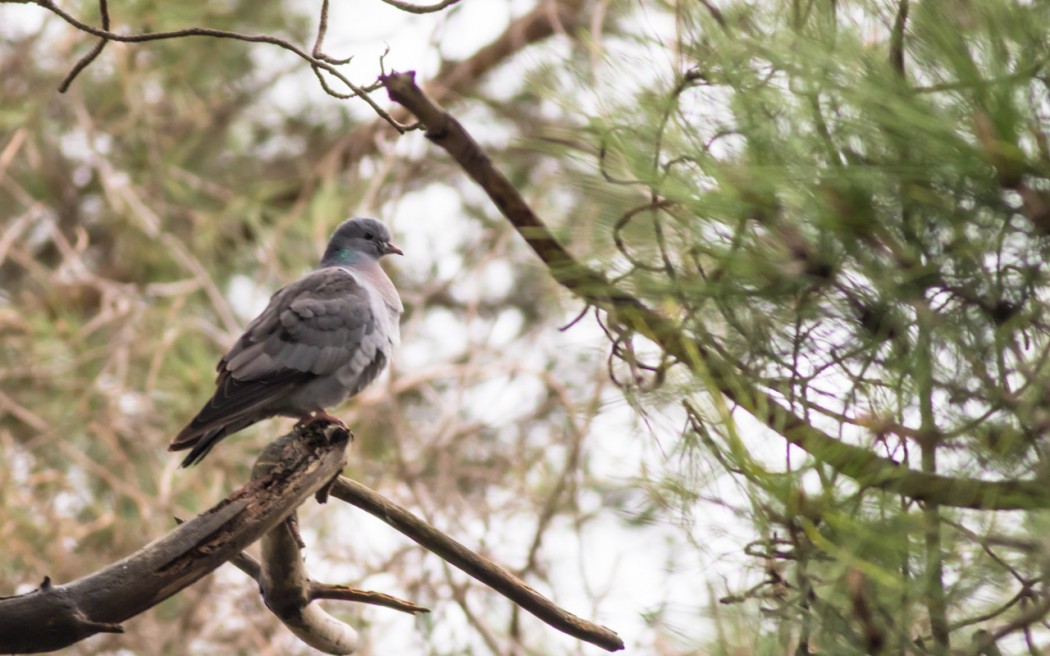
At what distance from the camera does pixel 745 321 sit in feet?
5.80

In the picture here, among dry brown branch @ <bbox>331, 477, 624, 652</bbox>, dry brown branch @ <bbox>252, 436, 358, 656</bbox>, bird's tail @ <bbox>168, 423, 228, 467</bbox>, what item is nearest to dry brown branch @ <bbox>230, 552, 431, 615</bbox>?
dry brown branch @ <bbox>252, 436, 358, 656</bbox>

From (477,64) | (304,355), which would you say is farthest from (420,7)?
(477,64)

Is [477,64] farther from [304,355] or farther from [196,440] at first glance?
[196,440]

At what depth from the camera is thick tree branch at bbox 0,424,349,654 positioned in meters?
1.77

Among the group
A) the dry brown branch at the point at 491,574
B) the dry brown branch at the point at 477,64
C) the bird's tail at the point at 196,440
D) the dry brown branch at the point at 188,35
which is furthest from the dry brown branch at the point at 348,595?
the dry brown branch at the point at 477,64

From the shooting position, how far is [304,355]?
315cm

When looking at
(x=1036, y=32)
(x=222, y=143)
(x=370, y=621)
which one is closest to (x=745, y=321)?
(x=1036, y=32)

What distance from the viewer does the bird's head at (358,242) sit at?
382cm

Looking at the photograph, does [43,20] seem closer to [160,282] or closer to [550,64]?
[160,282]

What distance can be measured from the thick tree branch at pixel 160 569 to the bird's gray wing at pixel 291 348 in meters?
0.80

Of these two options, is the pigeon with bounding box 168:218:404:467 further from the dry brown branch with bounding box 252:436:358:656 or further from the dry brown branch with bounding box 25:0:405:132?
the dry brown branch with bounding box 25:0:405:132

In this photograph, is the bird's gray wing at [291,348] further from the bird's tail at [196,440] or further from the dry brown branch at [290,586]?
the dry brown branch at [290,586]

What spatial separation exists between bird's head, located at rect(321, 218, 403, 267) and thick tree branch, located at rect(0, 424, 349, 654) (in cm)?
168

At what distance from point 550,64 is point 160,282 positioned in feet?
13.1
